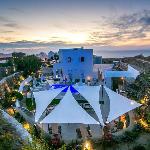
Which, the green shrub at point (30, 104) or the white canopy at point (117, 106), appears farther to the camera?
the green shrub at point (30, 104)

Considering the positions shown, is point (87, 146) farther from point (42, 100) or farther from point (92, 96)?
point (42, 100)

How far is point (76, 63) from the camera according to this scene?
4047cm

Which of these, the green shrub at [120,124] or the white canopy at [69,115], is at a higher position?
the white canopy at [69,115]

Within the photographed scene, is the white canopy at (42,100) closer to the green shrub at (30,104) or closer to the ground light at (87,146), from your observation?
the ground light at (87,146)

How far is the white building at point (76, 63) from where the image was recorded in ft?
132

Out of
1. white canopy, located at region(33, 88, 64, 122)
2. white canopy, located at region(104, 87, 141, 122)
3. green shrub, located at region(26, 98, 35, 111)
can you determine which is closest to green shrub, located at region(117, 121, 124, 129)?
white canopy, located at region(104, 87, 141, 122)

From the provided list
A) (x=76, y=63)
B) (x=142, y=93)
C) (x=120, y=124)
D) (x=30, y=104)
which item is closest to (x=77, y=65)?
(x=76, y=63)

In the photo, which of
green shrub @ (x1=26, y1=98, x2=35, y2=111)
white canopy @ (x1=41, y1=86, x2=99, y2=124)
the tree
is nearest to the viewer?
white canopy @ (x1=41, y1=86, x2=99, y2=124)

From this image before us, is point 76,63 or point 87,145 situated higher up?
point 76,63

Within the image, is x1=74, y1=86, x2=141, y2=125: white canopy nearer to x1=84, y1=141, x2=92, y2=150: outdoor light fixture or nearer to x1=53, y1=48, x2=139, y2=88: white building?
x1=84, y1=141, x2=92, y2=150: outdoor light fixture

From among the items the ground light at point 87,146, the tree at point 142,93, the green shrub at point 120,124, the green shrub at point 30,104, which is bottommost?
the green shrub at point 30,104

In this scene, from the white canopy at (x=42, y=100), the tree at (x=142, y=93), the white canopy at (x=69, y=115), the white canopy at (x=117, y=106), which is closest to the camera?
the white canopy at (x=69, y=115)

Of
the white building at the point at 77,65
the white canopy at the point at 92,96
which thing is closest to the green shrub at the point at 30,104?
the white canopy at the point at 92,96

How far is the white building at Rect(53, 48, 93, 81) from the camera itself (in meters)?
40.3
